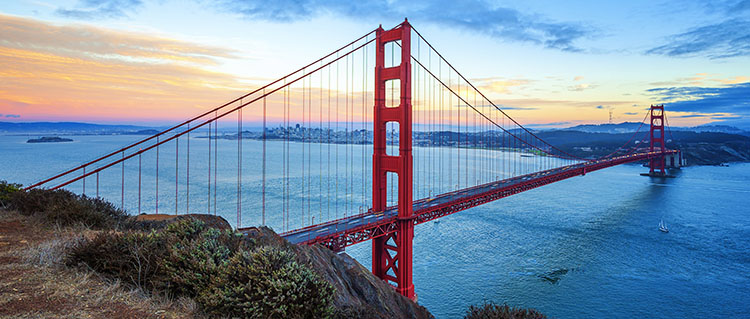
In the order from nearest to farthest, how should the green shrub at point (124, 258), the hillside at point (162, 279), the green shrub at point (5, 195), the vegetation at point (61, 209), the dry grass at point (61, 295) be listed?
the dry grass at point (61, 295) < the hillside at point (162, 279) < the green shrub at point (124, 258) < the vegetation at point (61, 209) < the green shrub at point (5, 195)

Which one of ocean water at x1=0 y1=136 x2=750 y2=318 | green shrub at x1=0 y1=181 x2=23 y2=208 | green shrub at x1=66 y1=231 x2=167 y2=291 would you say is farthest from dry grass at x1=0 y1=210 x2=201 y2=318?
ocean water at x1=0 y1=136 x2=750 y2=318

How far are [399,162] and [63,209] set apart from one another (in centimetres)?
1193

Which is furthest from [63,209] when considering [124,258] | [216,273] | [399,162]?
[399,162]

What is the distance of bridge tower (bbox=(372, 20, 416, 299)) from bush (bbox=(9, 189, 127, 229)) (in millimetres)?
10571

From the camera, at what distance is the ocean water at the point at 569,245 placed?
19.0m

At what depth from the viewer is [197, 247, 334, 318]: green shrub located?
4766 mm

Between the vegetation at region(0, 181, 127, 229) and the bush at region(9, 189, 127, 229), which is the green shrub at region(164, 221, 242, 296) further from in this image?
the bush at region(9, 189, 127, 229)

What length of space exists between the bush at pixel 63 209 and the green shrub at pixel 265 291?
5.19 m

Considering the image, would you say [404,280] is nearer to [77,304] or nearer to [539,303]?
[539,303]

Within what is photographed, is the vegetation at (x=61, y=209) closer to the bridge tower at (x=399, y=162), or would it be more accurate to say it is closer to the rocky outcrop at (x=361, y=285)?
the rocky outcrop at (x=361, y=285)

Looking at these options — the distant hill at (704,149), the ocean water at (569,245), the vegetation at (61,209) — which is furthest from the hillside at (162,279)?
the distant hill at (704,149)

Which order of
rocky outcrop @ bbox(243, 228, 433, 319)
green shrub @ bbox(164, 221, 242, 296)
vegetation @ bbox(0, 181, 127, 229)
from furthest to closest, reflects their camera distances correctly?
rocky outcrop @ bbox(243, 228, 433, 319)
vegetation @ bbox(0, 181, 127, 229)
green shrub @ bbox(164, 221, 242, 296)

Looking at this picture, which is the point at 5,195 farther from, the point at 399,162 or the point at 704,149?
the point at 704,149

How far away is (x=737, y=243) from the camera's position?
92.0 feet
